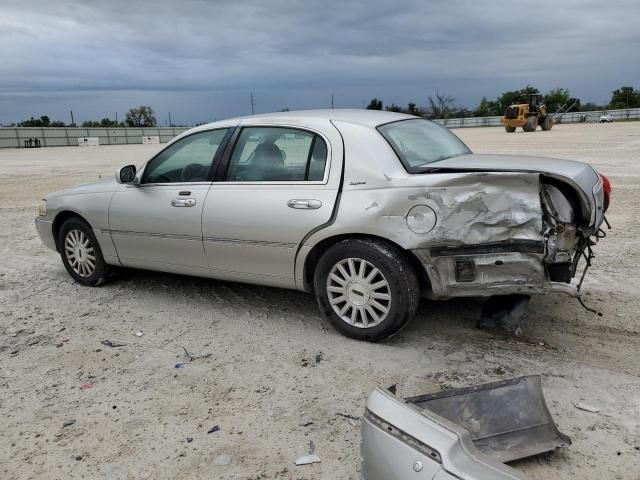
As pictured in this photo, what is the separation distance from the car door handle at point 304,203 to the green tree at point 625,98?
77.4 m

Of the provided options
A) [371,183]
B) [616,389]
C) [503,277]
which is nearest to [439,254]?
[503,277]

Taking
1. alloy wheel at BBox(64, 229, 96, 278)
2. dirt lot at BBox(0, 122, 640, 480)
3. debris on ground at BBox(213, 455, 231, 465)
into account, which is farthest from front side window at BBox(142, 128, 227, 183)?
debris on ground at BBox(213, 455, 231, 465)

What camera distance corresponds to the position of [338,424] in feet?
10.4

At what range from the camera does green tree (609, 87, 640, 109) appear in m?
70.8

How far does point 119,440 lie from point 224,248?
1841mm

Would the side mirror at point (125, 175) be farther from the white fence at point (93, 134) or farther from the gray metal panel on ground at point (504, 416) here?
the white fence at point (93, 134)

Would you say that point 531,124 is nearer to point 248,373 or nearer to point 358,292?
point 358,292

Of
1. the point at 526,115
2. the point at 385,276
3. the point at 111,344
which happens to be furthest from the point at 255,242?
the point at 526,115

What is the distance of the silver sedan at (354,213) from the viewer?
3605mm

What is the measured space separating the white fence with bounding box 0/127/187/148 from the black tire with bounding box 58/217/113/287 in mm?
39593

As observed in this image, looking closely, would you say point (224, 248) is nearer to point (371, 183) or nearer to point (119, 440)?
point (371, 183)

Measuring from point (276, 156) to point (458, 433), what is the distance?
2.96 metres

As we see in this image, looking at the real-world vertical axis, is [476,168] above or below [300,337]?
above

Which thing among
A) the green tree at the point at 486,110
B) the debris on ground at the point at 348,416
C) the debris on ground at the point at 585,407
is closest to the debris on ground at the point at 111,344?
the debris on ground at the point at 348,416
